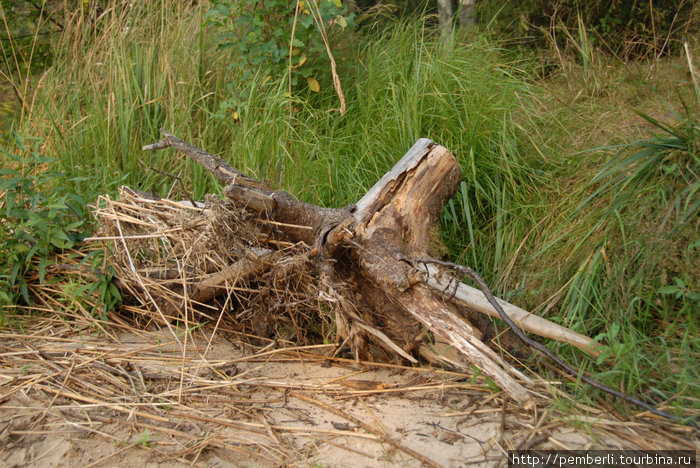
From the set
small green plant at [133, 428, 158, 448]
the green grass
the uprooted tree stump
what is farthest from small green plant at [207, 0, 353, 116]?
small green plant at [133, 428, 158, 448]

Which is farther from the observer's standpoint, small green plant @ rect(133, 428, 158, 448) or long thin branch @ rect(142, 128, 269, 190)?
long thin branch @ rect(142, 128, 269, 190)

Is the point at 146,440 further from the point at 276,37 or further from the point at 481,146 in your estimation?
the point at 276,37

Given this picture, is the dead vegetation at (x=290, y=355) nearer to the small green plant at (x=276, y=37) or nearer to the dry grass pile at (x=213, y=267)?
the dry grass pile at (x=213, y=267)

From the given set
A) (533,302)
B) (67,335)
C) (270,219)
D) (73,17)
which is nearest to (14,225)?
(67,335)

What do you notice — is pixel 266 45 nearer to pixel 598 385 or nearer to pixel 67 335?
pixel 67 335

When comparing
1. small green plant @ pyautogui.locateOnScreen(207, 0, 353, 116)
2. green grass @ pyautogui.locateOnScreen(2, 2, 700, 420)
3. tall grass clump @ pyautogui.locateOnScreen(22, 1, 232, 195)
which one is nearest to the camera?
green grass @ pyautogui.locateOnScreen(2, 2, 700, 420)

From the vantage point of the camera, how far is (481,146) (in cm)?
340

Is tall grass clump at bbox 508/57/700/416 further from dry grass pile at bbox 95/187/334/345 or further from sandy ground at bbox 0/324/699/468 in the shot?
dry grass pile at bbox 95/187/334/345

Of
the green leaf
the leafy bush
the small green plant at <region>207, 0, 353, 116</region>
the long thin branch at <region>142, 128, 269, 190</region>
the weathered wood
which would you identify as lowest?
the leafy bush

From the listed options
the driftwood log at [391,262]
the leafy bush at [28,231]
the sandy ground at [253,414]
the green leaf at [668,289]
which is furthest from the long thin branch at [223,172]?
the green leaf at [668,289]

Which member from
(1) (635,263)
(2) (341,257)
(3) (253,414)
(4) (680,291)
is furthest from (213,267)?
(4) (680,291)

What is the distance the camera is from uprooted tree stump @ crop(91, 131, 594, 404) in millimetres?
2416

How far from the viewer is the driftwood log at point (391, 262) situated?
7.80ft

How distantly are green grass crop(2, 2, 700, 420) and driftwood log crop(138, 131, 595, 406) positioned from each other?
422mm
